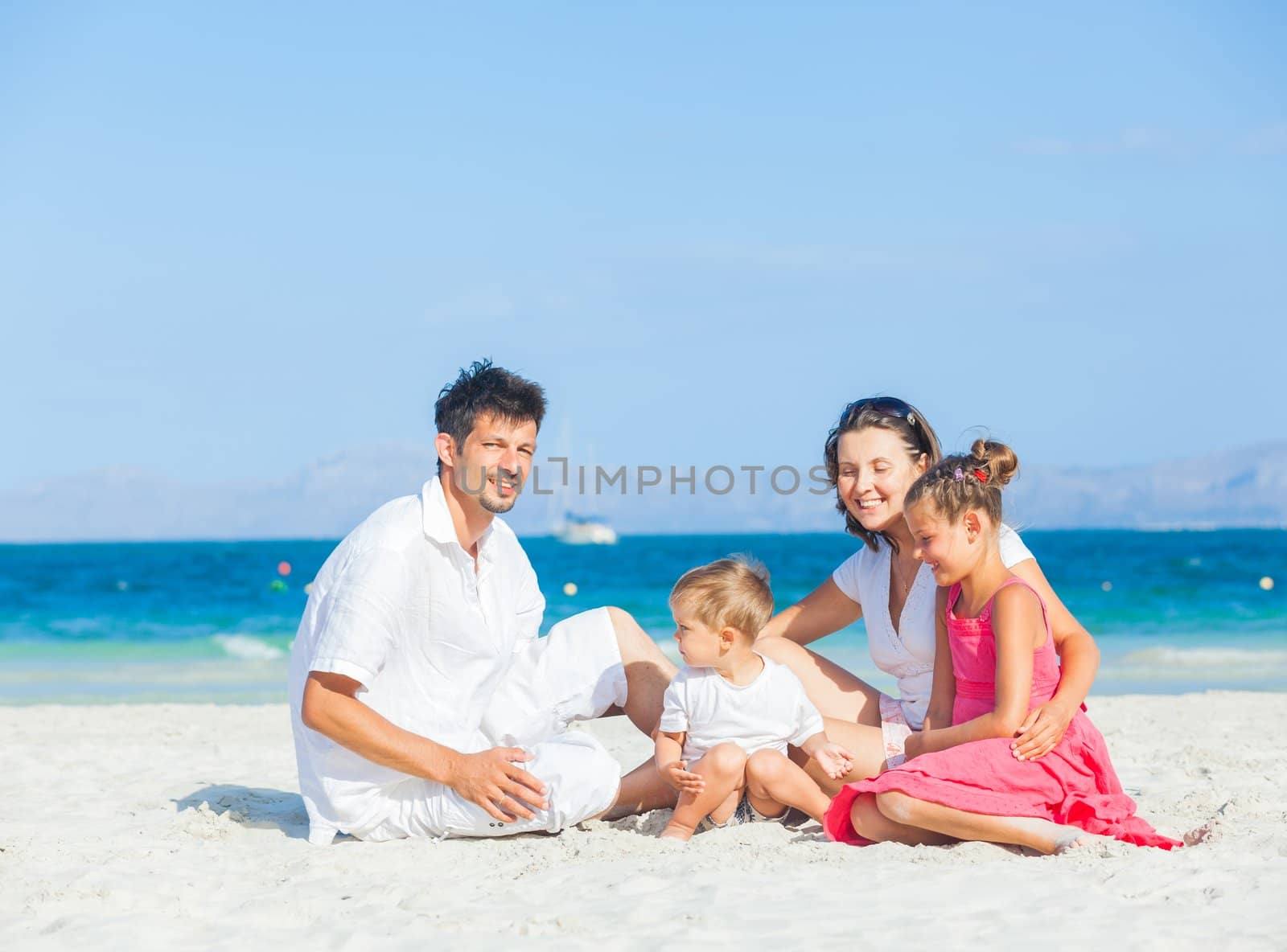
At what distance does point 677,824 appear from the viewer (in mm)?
3643

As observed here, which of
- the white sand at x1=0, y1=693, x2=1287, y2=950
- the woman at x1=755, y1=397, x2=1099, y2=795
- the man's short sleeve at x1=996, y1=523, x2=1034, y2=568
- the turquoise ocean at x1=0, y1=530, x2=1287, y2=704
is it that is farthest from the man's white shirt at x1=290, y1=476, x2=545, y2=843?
the turquoise ocean at x1=0, y1=530, x2=1287, y2=704

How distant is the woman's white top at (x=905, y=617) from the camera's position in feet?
12.5

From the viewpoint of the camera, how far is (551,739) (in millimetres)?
3883

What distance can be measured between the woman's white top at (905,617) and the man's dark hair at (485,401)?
1.20 m

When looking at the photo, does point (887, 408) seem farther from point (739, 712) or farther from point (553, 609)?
point (553, 609)

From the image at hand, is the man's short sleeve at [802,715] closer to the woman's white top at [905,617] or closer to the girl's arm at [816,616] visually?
the woman's white top at [905,617]

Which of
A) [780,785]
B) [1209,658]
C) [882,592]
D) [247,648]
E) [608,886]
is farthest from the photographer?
[247,648]

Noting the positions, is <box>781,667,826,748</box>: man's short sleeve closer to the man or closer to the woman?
the woman

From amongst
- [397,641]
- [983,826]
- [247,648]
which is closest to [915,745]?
[983,826]

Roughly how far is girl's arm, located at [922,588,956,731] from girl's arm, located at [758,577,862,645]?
57 centimetres

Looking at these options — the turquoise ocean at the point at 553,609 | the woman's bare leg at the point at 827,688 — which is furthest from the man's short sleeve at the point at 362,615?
→ the turquoise ocean at the point at 553,609

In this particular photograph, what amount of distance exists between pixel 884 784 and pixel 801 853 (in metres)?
0.31

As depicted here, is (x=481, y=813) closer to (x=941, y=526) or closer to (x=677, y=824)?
(x=677, y=824)

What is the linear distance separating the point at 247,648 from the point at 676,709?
13086 millimetres
